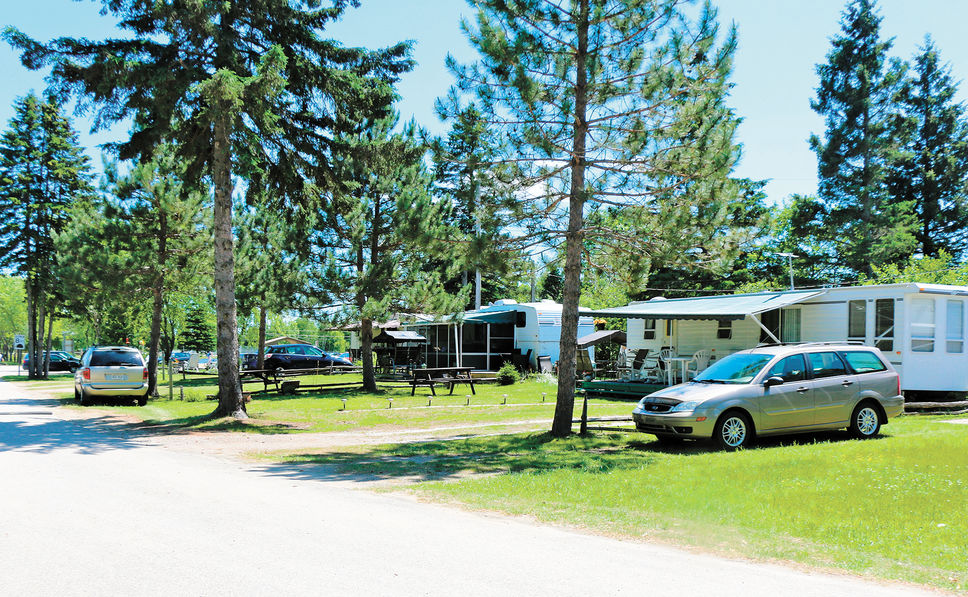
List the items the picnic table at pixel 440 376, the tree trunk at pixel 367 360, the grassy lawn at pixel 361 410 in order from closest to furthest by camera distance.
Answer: the grassy lawn at pixel 361 410, the picnic table at pixel 440 376, the tree trunk at pixel 367 360

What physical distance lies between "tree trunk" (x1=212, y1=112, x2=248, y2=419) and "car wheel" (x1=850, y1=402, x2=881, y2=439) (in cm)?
1216

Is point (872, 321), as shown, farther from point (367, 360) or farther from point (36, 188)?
point (36, 188)

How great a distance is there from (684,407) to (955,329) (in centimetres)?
1033

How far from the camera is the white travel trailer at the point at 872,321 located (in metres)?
16.2

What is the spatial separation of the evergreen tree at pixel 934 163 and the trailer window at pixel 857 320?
74.7ft

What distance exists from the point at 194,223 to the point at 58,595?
792 inches

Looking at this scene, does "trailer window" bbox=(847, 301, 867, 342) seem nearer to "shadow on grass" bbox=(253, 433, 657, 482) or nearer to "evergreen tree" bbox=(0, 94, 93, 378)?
"shadow on grass" bbox=(253, 433, 657, 482)

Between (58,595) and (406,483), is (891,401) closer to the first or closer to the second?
(406,483)

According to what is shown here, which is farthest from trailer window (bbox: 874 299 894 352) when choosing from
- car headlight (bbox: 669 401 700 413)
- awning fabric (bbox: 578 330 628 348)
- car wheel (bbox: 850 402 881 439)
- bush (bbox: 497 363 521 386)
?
bush (bbox: 497 363 521 386)

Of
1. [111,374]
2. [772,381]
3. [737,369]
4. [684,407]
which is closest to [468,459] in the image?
[684,407]

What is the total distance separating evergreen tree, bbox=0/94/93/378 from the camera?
36.4 metres

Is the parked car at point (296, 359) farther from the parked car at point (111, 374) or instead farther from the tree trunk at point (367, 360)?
the parked car at point (111, 374)

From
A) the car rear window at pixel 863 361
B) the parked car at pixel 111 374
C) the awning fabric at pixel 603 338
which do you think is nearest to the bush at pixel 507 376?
the awning fabric at pixel 603 338

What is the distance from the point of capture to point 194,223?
2244 centimetres
